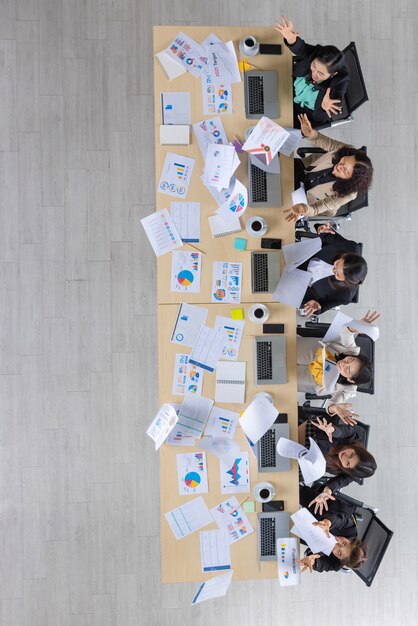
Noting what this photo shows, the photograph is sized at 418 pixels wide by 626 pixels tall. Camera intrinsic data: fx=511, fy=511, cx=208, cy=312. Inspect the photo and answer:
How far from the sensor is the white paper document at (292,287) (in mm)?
2674

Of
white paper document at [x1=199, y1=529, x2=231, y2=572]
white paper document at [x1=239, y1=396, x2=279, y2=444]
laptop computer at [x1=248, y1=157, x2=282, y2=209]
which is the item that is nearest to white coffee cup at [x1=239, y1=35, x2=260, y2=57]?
laptop computer at [x1=248, y1=157, x2=282, y2=209]

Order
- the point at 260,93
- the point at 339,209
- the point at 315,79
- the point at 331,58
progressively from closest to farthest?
the point at 331,58 < the point at 315,79 < the point at 260,93 < the point at 339,209

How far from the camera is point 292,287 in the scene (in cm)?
268

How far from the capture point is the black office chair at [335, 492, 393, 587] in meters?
2.56

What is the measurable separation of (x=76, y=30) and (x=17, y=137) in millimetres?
797

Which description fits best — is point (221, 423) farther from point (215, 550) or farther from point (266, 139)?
point (266, 139)

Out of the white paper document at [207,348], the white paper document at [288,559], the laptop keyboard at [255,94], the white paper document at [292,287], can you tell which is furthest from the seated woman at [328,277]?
the white paper document at [288,559]

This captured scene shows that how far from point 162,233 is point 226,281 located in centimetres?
42

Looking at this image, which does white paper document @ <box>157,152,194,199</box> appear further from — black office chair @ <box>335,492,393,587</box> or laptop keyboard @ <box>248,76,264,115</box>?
black office chair @ <box>335,492,393,587</box>

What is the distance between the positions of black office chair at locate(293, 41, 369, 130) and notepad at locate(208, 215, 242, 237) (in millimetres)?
718

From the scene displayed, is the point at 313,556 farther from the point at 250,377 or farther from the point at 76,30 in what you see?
the point at 76,30

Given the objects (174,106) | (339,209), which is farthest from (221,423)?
(174,106)

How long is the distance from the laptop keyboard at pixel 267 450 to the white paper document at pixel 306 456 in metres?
0.04

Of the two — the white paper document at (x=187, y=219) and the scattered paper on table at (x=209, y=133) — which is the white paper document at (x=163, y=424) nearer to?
the white paper document at (x=187, y=219)
